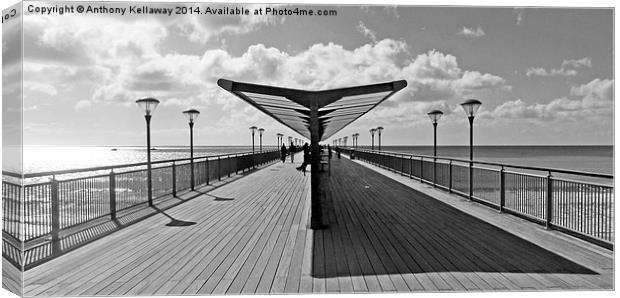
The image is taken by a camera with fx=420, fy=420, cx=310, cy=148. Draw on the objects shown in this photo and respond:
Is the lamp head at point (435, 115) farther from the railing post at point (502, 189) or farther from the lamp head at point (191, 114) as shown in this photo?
the lamp head at point (191, 114)

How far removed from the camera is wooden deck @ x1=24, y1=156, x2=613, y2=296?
3.73m

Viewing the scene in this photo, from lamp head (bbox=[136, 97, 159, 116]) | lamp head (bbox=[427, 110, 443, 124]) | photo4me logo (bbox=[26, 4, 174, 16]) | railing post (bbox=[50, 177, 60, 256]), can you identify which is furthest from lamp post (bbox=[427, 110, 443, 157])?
railing post (bbox=[50, 177, 60, 256])

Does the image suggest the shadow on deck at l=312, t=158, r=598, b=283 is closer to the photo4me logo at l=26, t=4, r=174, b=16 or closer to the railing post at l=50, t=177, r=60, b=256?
the railing post at l=50, t=177, r=60, b=256

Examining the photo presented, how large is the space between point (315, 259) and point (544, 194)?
3646 mm

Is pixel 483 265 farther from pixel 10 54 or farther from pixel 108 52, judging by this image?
pixel 108 52

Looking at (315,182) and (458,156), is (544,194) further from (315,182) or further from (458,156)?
(458,156)

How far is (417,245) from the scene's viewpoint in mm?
4820

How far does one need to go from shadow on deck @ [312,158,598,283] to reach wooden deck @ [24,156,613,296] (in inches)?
0.4

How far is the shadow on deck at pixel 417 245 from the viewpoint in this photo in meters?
4.04

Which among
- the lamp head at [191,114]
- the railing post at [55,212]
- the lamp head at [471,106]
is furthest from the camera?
the lamp head at [191,114]

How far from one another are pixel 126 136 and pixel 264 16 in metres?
7.19

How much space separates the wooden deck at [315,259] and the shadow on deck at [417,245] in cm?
1

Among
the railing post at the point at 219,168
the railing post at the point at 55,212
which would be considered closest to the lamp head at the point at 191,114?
the railing post at the point at 219,168

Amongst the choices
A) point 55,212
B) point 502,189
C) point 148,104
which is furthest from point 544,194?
point 148,104
